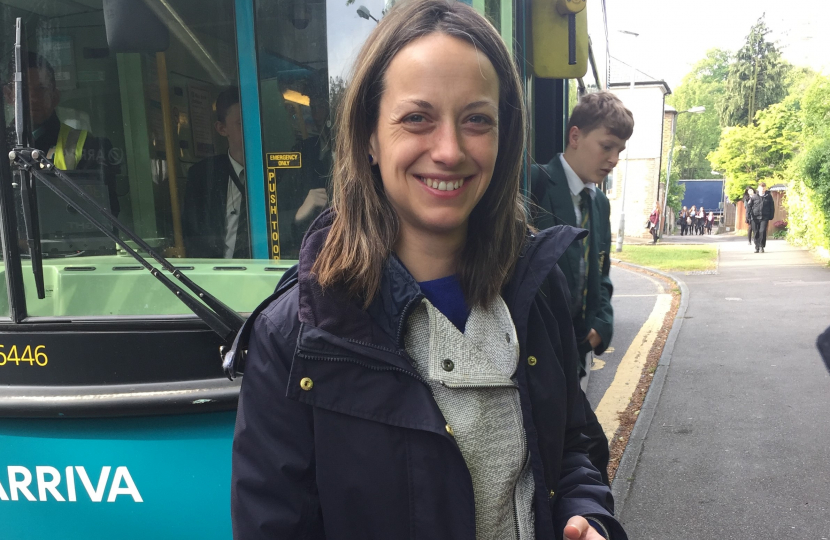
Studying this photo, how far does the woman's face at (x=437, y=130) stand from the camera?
1.26 meters

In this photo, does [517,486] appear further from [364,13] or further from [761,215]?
[761,215]

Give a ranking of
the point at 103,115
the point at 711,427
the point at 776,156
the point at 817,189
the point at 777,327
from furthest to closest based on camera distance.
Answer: the point at 776,156, the point at 817,189, the point at 777,327, the point at 711,427, the point at 103,115

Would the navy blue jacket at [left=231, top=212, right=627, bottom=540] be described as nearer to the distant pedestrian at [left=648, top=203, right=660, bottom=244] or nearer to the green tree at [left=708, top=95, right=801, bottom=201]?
the distant pedestrian at [left=648, top=203, right=660, bottom=244]

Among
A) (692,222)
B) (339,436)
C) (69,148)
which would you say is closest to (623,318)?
(69,148)

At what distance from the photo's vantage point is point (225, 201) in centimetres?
256

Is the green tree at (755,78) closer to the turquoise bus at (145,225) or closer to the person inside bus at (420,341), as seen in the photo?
the turquoise bus at (145,225)

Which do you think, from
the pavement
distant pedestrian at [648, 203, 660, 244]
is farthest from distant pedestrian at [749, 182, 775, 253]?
distant pedestrian at [648, 203, 660, 244]

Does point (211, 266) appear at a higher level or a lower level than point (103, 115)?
lower

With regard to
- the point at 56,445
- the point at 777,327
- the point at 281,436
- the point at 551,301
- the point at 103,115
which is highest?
the point at 103,115

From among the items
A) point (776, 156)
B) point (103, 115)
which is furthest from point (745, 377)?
point (776, 156)

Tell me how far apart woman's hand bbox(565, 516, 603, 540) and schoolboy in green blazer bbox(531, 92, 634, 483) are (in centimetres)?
190

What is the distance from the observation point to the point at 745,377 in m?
6.24

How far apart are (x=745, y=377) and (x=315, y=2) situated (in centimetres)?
550

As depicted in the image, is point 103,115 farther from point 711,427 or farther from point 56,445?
point 711,427
